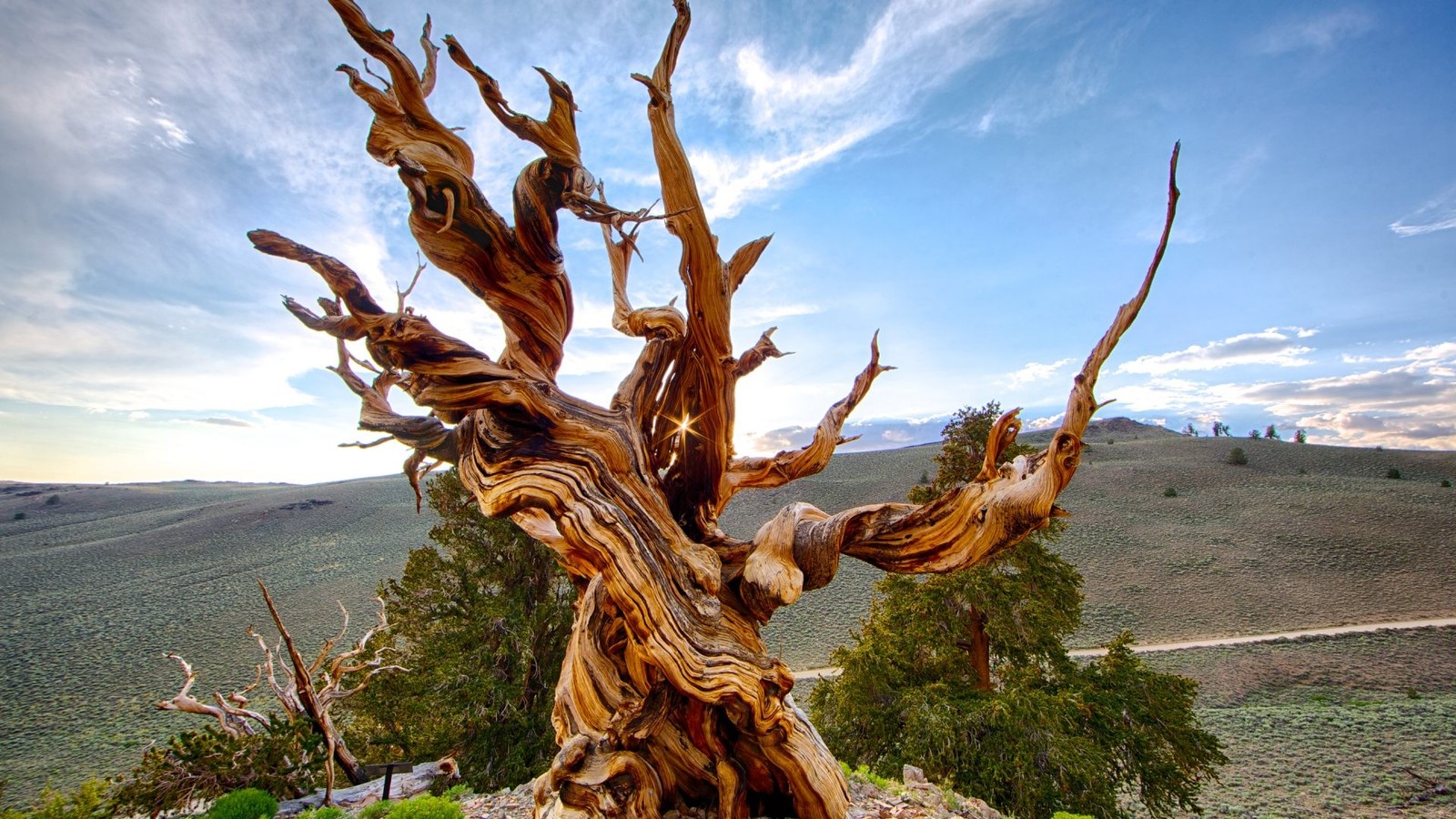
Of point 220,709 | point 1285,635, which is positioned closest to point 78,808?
point 220,709

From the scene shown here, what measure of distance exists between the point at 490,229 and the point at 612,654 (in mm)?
3097

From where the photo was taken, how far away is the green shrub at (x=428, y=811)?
4.37 m

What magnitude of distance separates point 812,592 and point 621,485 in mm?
25896

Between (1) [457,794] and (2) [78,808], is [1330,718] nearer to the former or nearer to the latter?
(1) [457,794]

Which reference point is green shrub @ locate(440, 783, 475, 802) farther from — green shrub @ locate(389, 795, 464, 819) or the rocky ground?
green shrub @ locate(389, 795, 464, 819)

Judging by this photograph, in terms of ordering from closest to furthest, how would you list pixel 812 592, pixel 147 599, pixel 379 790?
pixel 379 790 < pixel 812 592 < pixel 147 599

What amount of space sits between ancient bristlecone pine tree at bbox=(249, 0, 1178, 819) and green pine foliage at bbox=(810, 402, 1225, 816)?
467 centimetres

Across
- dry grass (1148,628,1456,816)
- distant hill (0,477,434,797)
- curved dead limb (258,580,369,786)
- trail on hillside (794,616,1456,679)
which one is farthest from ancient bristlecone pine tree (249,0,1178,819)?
distant hill (0,477,434,797)

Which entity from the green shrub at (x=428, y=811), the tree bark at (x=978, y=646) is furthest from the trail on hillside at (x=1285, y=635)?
the green shrub at (x=428, y=811)

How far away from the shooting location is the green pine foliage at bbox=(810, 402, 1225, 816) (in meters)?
7.19

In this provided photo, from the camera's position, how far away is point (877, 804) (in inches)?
173

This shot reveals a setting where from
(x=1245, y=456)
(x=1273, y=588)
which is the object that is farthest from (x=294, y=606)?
(x=1245, y=456)

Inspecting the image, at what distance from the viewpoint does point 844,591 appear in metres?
28.3

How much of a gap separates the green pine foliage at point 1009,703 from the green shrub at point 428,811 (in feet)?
19.0
